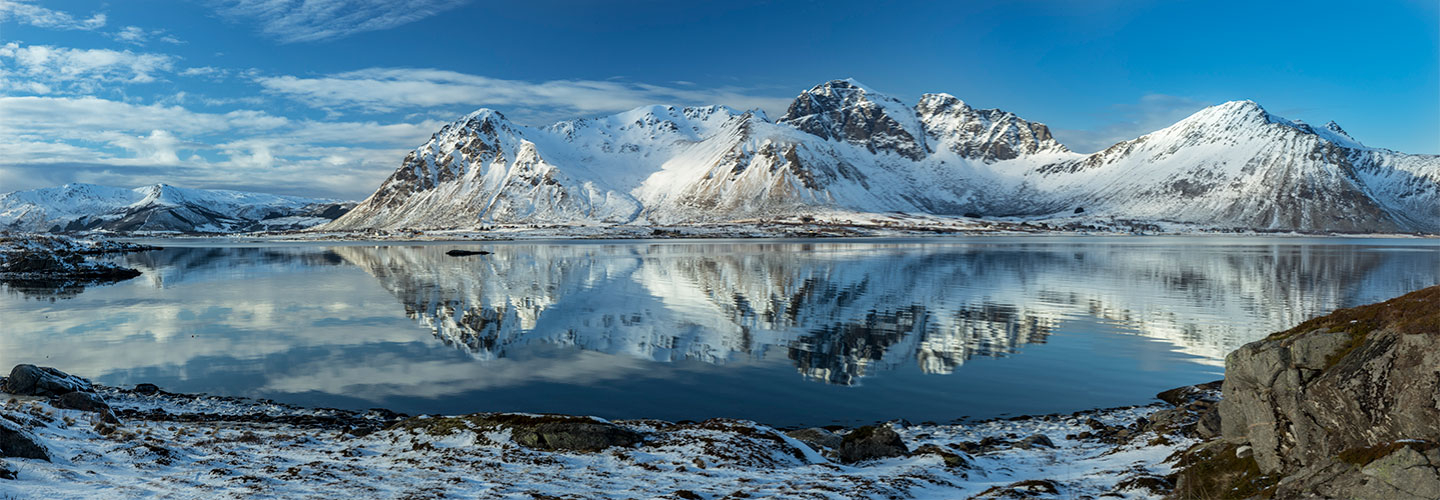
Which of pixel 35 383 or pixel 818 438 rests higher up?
pixel 35 383

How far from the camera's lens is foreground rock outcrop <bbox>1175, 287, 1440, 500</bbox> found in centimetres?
1001

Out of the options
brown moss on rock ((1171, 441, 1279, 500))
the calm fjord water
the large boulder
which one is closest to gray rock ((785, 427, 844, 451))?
the calm fjord water

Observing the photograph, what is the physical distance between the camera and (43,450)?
45.3 feet

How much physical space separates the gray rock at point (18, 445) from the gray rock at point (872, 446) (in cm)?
1608

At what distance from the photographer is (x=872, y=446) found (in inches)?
714

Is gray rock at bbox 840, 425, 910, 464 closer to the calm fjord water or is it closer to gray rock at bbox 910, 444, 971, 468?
gray rock at bbox 910, 444, 971, 468

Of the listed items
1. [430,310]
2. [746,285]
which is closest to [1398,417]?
[430,310]

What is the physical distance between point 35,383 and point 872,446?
24935mm

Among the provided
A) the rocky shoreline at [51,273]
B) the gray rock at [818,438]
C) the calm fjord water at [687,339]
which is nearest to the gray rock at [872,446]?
the gray rock at [818,438]

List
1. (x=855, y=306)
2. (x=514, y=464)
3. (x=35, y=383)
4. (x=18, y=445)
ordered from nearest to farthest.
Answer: (x=18, y=445), (x=514, y=464), (x=35, y=383), (x=855, y=306)

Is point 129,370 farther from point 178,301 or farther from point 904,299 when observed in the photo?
point 904,299

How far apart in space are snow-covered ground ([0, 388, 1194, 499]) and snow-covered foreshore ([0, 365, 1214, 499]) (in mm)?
49

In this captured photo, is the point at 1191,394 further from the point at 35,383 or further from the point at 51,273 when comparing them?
the point at 51,273

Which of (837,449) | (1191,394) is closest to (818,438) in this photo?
(837,449)
